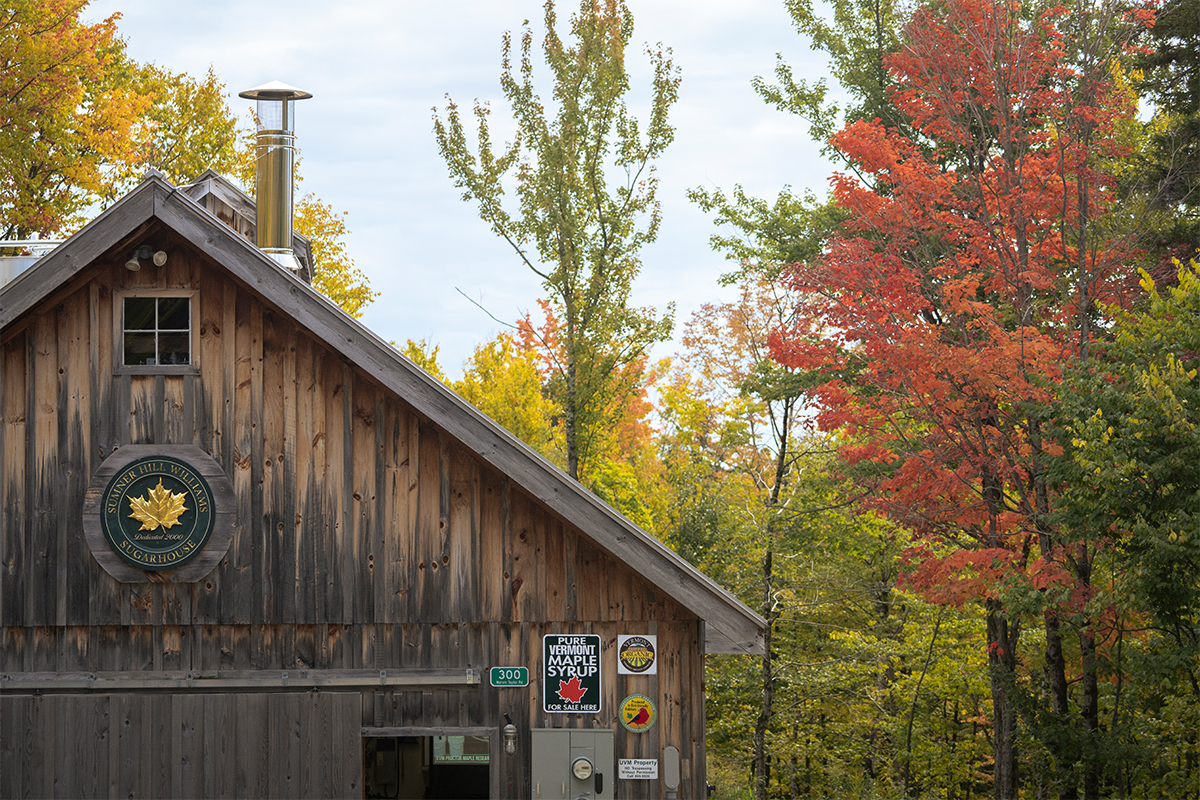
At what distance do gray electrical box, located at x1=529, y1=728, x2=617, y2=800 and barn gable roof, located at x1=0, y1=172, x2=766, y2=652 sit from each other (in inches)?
58.8

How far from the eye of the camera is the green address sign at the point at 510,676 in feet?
27.9

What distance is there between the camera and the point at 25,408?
8.35 m

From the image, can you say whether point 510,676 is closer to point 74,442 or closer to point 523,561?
point 523,561

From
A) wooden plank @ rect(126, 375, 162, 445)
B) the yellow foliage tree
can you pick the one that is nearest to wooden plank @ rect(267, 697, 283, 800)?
wooden plank @ rect(126, 375, 162, 445)

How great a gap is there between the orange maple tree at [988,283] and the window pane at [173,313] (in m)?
9.41

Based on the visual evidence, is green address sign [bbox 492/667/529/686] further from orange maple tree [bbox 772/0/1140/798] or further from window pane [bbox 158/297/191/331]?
orange maple tree [bbox 772/0/1140/798]

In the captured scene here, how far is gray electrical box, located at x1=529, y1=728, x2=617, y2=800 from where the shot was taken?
27.5 ft

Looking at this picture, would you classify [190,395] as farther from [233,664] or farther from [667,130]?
[667,130]

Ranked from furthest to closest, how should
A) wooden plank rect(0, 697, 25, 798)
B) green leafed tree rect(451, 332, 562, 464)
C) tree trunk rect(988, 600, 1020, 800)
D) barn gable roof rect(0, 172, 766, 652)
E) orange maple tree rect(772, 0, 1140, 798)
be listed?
1. green leafed tree rect(451, 332, 562, 464)
2. tree trunk rect(988, 600, 1020, 800)
3. orange maple tree rect(772, 0, 1140, 798)
4. wooden plank rect(0, 697, 25, 798)
5. barn gable roof rect(0, 172, 766, 652)

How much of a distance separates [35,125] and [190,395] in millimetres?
17730

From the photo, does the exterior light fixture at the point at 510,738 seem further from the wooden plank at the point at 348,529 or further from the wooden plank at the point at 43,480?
the wooden plank at the point at 43,480

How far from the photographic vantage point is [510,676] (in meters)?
8.51

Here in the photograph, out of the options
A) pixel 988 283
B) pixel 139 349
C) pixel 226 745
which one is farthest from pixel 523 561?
pixel 988 283

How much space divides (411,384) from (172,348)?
2.21 m
